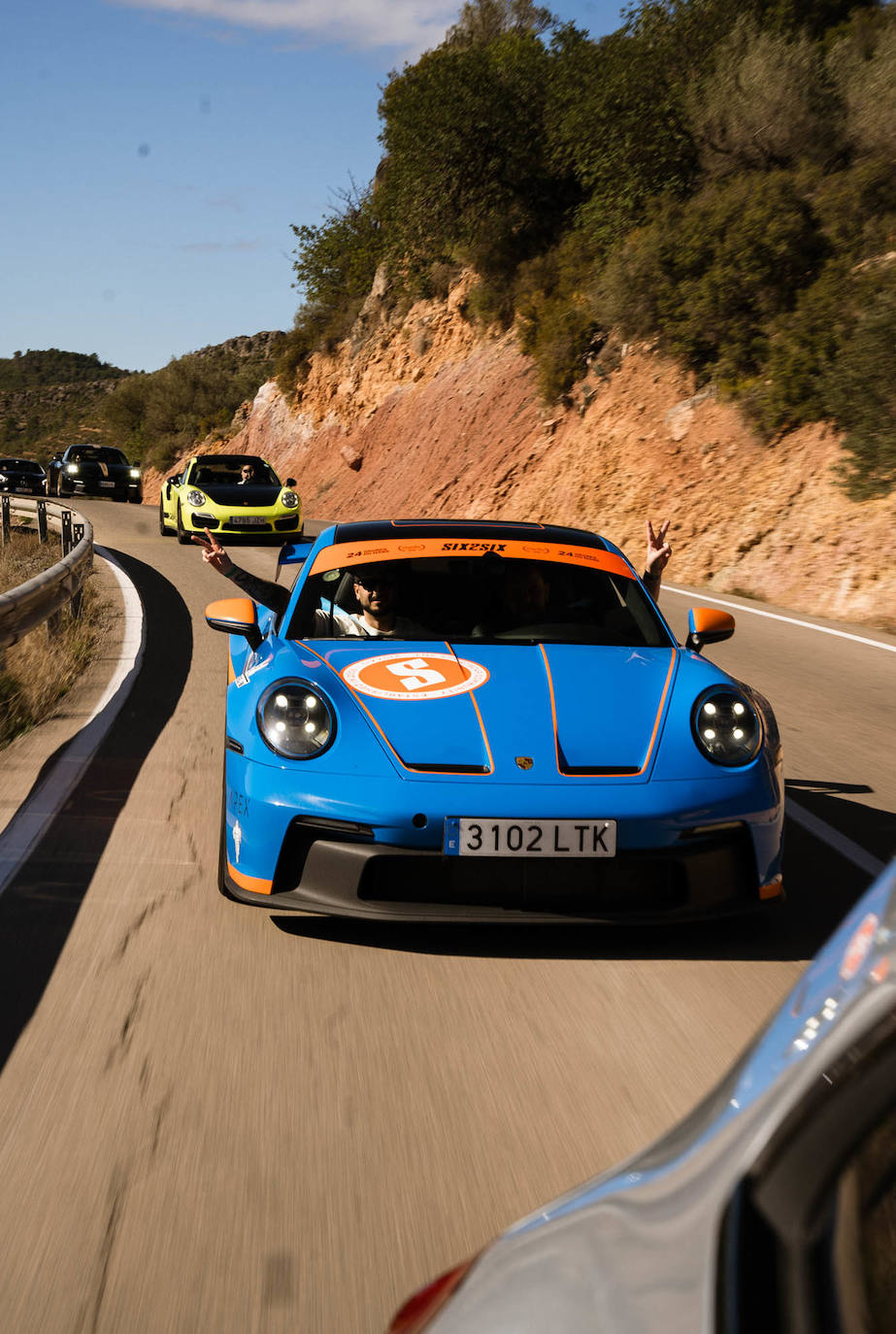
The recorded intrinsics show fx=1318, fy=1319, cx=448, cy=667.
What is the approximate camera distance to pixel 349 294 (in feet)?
152

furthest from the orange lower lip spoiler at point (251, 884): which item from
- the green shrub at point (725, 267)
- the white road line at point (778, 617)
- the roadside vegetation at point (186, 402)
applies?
the roadside vegetation at point (186, 402)

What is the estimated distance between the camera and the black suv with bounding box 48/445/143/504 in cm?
3881

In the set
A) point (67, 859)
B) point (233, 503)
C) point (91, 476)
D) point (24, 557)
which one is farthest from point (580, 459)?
point (67, 859)

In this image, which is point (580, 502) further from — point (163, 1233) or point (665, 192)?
point (163, 1233)

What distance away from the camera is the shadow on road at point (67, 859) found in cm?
386

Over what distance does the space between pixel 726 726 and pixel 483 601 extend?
1.58 metres

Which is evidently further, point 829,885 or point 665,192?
point 665,192

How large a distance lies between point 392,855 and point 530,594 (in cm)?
209

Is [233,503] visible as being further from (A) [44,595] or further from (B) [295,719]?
(B) [295,719]

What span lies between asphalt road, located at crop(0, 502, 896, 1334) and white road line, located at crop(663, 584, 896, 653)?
23.0 ft

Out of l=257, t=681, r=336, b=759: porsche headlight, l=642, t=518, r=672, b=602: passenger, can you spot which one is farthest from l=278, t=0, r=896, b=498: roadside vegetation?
l=257, t=681, r=336, b=759: porsche headlight

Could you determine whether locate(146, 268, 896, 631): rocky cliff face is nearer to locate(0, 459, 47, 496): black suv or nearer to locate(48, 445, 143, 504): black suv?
locate(48, 445, 143, 504): black suv

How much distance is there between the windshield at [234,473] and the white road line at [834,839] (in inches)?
694

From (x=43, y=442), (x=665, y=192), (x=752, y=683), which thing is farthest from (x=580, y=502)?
(x=43, y=442)
